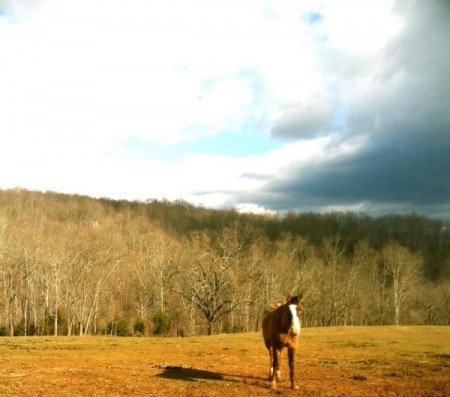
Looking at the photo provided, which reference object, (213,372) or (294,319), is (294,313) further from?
(213,372)

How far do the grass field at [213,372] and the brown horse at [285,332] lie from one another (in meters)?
0.55

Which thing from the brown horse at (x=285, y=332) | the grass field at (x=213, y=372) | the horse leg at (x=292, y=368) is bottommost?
the grass field at (x=213, y=372)

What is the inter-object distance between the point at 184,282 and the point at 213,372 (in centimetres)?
4941

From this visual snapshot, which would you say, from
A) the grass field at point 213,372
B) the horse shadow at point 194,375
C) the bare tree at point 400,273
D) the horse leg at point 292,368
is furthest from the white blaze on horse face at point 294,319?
the bare tree at point 400,273

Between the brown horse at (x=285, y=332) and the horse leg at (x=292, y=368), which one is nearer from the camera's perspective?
the brown horse at (x=285, y=332)

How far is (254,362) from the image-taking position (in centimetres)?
2114

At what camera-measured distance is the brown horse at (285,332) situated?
14156mm

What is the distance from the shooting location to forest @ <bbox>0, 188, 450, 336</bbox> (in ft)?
201

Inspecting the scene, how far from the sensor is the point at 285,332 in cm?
1470

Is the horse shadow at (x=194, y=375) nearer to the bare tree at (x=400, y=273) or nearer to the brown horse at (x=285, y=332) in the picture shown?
the brown horse at (x=285, y=332)

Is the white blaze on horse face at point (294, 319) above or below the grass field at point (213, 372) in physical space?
above

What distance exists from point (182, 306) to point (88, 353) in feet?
153

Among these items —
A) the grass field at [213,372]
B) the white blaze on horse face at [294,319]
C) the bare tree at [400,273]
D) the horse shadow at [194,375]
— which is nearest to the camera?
the white blaze on horse face at [294,319]

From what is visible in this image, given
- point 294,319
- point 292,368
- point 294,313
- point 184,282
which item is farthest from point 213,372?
point 184,282
